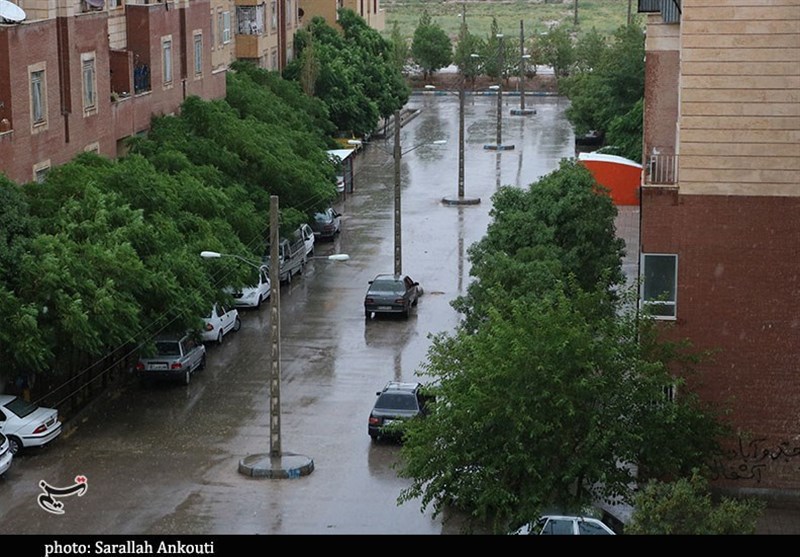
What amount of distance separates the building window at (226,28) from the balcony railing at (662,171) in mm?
37173

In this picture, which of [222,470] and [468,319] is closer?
[222,470]

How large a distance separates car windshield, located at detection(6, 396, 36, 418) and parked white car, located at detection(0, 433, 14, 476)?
154 cm

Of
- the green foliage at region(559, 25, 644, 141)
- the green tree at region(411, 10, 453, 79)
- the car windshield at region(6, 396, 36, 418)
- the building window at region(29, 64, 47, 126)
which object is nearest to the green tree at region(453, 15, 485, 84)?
the green tree at region(411, 10, 453, 79)

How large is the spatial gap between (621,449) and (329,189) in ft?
88.9

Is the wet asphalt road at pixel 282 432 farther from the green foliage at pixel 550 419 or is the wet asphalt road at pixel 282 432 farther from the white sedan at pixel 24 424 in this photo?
the green foliage at pixel 550 419

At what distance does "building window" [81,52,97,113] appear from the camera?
1734 inches

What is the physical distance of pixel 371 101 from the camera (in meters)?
79.2

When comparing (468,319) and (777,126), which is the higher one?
(777,126)

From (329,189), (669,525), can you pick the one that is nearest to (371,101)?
(329,189)

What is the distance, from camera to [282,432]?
113 feet

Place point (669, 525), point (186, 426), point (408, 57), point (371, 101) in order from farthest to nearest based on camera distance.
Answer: point (408, 57) → point (371, 101) → point (186, 426) → point (669, 525)

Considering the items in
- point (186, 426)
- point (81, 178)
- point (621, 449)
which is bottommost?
point (186, 426)

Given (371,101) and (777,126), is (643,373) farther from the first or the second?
(371,101)

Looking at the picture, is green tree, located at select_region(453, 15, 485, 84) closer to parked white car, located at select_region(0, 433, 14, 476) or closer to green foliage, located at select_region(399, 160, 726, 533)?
parked white car, located at select_region(0, 433, 14, 476)
